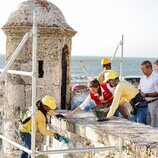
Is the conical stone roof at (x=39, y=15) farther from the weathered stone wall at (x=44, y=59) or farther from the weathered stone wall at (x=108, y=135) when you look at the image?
the weathered stone wall at (x=108, y=135)

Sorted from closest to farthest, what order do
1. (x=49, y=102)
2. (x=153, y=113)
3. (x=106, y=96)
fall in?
(x=49, y=102)
(x=106, y=96)
(x=153, y=113)

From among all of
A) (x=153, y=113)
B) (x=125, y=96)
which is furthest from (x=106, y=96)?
(x=153, y=113)

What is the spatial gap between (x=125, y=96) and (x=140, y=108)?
0.36m

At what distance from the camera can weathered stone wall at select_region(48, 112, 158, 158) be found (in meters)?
5.47

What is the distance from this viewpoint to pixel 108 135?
20.0ft

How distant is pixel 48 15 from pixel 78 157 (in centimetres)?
325

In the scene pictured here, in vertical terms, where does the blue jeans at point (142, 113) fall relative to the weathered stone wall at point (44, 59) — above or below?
below

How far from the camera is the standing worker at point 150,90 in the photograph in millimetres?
7539

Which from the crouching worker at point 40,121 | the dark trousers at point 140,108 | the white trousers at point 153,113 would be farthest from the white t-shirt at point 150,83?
the crouching worker at point 40,121

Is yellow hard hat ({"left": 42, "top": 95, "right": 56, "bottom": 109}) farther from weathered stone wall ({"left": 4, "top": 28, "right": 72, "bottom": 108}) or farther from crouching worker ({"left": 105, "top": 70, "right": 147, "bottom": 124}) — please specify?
weathered stone wall ({"left": 4, "top": 28, "right": 72, "bottom": 108})

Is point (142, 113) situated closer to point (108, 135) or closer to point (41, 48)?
point (108, 135)

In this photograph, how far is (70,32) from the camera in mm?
9133

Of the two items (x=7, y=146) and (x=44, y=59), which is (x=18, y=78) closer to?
(x=44, y=59)

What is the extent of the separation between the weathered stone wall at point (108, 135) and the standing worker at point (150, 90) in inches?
30.3
